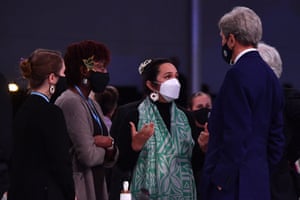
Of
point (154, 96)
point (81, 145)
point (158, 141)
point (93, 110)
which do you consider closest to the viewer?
point (81, 145)

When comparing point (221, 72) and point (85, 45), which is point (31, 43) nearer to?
point (221, 72)

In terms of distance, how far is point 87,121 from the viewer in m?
4.34

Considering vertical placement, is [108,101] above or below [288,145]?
below

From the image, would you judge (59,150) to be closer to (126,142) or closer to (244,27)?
(126,142)

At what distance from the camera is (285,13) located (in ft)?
28.5

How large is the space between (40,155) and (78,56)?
0.79m

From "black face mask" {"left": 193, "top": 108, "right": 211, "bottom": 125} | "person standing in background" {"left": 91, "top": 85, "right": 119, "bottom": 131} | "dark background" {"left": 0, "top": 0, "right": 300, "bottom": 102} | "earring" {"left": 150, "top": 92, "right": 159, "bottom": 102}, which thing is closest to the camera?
"earring" {"left": 150, "top": 92, "right": 159, "bottom": 102}

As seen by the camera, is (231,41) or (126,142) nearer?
(231,41)

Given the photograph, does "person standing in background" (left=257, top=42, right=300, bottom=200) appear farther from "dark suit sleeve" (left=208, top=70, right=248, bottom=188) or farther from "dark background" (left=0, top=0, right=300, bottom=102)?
"dark background" (left=0, top=0, right=300, bottom=102)

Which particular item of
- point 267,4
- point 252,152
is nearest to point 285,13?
point 267,4

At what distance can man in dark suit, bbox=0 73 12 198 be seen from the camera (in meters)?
3.63

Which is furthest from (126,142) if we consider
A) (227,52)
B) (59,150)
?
(227,52)

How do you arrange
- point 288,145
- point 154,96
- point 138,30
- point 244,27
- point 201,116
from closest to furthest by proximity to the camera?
point 244,27, point 288,145, point 154,96, point 201,116, point 138,30

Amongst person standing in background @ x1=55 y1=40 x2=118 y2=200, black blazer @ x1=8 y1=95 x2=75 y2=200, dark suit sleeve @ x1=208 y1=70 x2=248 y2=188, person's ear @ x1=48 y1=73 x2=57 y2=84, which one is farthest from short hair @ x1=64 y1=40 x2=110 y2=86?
dark suit sleeve @ x1=208 y1=70 x2=248 y2=188
